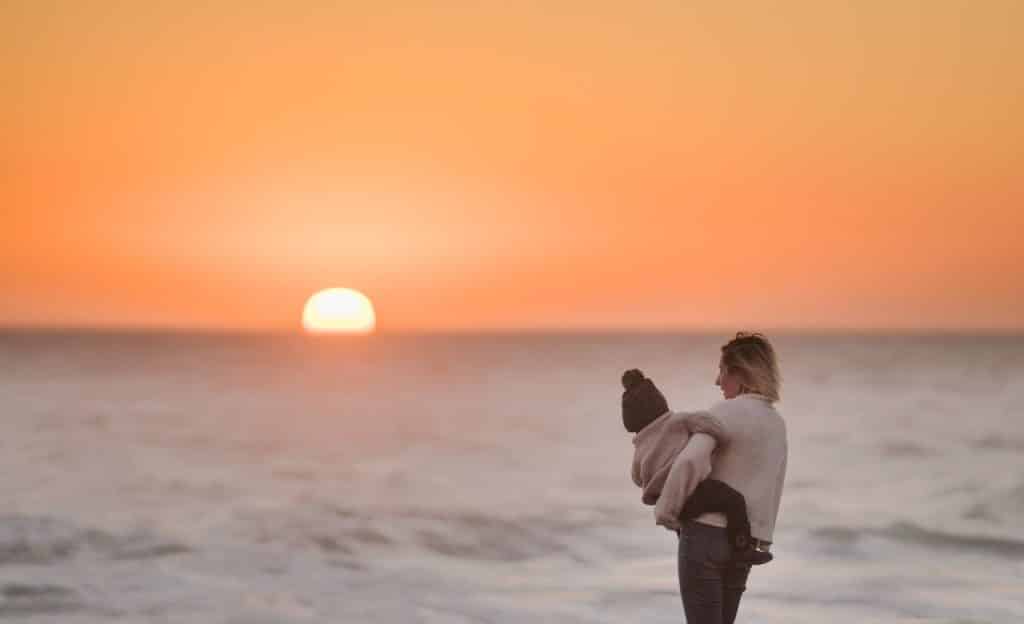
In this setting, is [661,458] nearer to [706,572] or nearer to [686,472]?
[686,472]

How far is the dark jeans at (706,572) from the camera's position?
485cm

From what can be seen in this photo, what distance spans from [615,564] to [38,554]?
5821mm

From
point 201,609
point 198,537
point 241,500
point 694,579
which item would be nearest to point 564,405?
point 241,500

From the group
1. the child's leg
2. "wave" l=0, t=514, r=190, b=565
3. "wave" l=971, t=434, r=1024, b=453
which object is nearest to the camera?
the child's leg

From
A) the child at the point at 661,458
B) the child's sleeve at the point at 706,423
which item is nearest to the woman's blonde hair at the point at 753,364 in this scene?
the child's sleeve at the point at 706,423

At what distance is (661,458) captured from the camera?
185 inches

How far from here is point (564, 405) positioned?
4544cm

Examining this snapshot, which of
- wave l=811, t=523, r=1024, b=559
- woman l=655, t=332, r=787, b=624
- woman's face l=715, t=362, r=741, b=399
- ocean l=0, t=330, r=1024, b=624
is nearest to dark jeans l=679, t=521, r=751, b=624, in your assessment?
woman l=655, t=332, r=787, b=624

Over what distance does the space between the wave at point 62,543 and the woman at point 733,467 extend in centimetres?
891

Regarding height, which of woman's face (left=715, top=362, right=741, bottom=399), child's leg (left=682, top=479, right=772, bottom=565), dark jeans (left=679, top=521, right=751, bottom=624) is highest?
woman's face (left=715, top=362, right=741, bottom=399)

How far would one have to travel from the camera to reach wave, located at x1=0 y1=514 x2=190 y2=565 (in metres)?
12.6

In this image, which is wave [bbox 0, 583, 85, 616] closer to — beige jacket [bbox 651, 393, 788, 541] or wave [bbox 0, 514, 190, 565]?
wave [bbox 0, 514, 190, 565]

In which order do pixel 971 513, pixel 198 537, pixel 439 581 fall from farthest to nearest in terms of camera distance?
pixel 971 513 < pixel 198 537 < pixel 439 581

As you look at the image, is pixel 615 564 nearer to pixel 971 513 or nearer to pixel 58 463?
pixel 971 513
